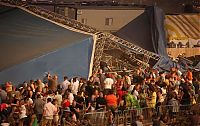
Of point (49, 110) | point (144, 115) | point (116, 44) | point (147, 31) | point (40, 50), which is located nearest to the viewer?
point (49, 110)

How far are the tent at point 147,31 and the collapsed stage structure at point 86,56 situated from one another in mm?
3680

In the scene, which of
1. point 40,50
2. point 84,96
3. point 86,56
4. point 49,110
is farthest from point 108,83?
point 49,110

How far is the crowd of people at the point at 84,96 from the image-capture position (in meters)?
16.5

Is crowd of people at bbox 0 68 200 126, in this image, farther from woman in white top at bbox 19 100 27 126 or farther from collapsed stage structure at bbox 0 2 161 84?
collapsed stage structure at bbox 0 2 161 84

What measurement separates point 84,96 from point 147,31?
14399 mm

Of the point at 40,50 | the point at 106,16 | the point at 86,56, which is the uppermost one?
the point at 106,16

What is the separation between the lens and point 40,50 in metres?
22.4

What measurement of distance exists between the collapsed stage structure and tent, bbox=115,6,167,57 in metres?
3.68

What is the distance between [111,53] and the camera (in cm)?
2823

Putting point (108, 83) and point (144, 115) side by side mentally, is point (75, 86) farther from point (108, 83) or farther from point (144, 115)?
point (144, 115)

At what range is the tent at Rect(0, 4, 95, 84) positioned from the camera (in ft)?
69.9

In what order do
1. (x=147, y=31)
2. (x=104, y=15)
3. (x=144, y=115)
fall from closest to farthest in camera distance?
(x=144, y=115) → (x=147, y=31) → (x=104, y=15)

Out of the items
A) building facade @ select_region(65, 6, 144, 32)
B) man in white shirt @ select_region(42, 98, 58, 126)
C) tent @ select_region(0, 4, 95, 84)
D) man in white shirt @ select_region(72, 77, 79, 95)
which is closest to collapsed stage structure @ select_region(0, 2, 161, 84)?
tent @ select_region(0, 4, 95, 84)

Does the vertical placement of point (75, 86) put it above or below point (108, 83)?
below
